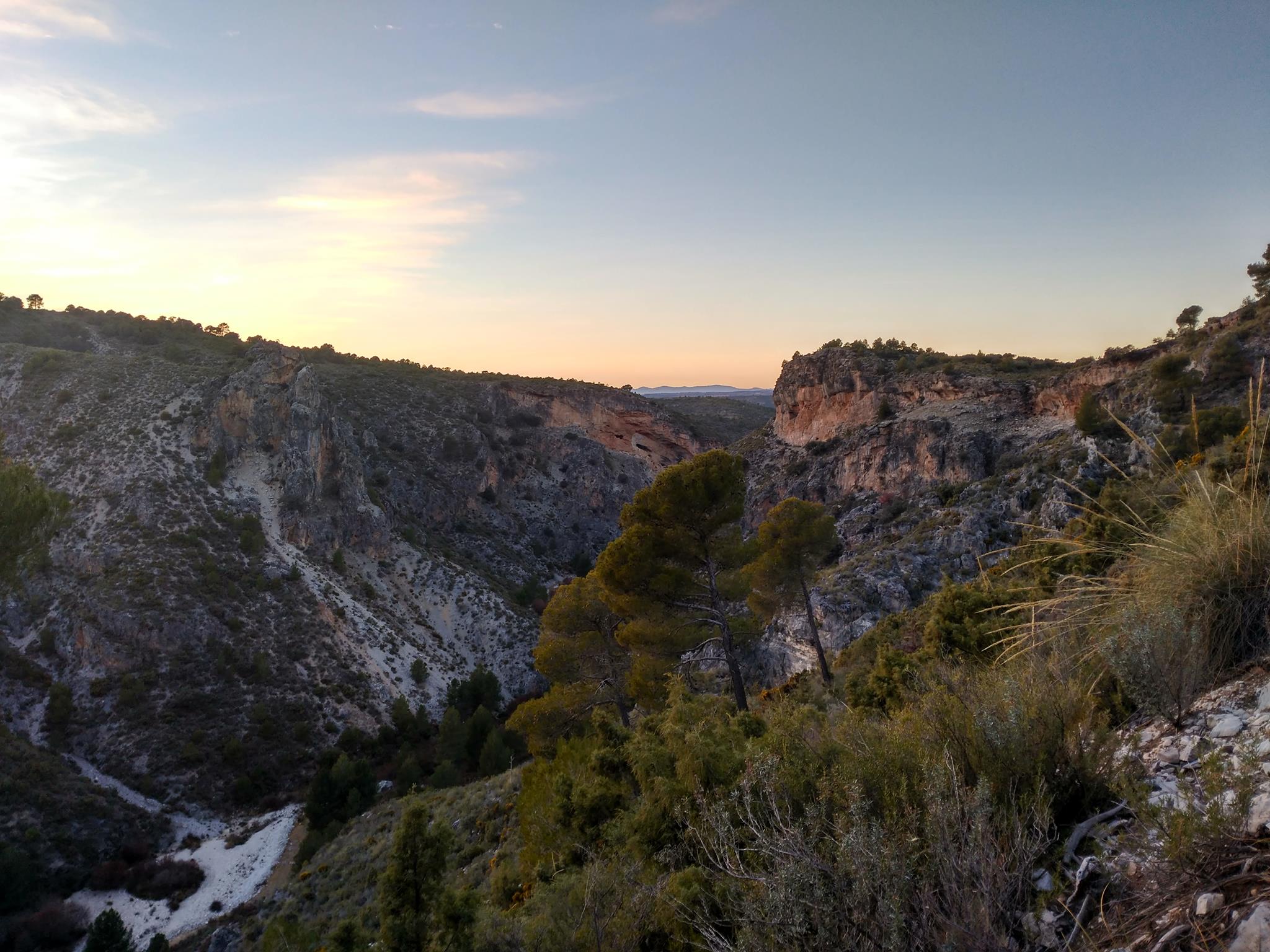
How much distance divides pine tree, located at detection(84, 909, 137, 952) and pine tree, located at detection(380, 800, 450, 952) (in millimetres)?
14124

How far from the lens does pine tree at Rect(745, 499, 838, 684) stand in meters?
16.5

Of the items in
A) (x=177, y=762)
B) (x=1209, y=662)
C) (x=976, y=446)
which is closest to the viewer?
(x=1209, y=662)

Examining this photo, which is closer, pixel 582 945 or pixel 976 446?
pixel 582 945

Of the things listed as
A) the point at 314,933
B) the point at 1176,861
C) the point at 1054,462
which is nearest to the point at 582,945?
the point at 1176,861

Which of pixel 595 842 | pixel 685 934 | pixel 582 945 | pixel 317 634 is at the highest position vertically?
pixel 685 934

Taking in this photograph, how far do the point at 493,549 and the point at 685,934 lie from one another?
140ft

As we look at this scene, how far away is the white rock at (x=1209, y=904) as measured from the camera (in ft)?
6.29

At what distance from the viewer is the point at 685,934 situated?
11.2ft

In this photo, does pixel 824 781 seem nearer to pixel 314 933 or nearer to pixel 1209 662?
pixel 1209 662

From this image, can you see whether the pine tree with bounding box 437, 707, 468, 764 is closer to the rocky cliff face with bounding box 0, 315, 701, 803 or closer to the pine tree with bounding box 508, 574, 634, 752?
the rocky cliff face with bounding box 0, 315, 701, 803

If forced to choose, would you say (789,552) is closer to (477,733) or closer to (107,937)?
(477,733)

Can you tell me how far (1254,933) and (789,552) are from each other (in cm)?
1496

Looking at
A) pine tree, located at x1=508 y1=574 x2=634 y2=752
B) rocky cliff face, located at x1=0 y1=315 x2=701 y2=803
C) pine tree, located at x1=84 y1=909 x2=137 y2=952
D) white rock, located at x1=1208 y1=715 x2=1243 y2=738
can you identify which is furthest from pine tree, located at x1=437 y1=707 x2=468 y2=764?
white rock, located at x1=1208 y1=715 x2=1243 y2=738

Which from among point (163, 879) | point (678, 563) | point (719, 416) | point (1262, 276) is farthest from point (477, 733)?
point (719, 416)
